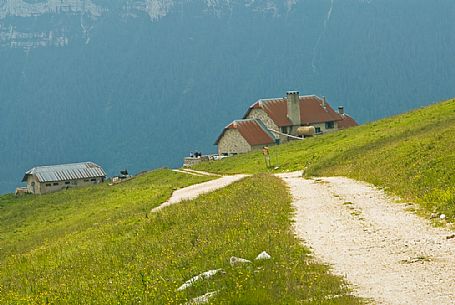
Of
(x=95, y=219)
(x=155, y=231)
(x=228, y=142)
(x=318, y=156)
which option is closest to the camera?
(x=155, y=231)

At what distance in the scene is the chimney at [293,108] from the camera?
4311 inches

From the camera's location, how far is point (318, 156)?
212ft

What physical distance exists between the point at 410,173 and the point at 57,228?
25.7 meters

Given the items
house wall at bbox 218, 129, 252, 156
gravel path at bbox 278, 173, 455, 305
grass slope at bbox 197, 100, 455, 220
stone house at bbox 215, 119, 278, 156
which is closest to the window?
stone house at bbox 215, 119, 278, 156

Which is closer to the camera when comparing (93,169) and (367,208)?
(367,208)

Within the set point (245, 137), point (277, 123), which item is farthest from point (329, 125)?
point (245, 137)

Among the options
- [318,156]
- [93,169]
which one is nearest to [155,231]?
[318,156]

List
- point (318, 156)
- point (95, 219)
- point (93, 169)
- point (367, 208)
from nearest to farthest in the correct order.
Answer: point (367, 208), point (95, 219), point (318, 156), point (93, 169)

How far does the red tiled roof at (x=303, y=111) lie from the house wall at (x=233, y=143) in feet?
18.2

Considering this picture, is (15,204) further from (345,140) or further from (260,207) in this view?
(260,207)

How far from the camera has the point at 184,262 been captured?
65.0ft

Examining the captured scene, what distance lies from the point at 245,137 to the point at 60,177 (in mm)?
27196

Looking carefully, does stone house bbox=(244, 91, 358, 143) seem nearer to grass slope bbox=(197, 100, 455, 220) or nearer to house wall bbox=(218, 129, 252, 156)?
house wall bbox=(218, 129, 252, 156)

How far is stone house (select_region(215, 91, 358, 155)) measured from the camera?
10500 cm
